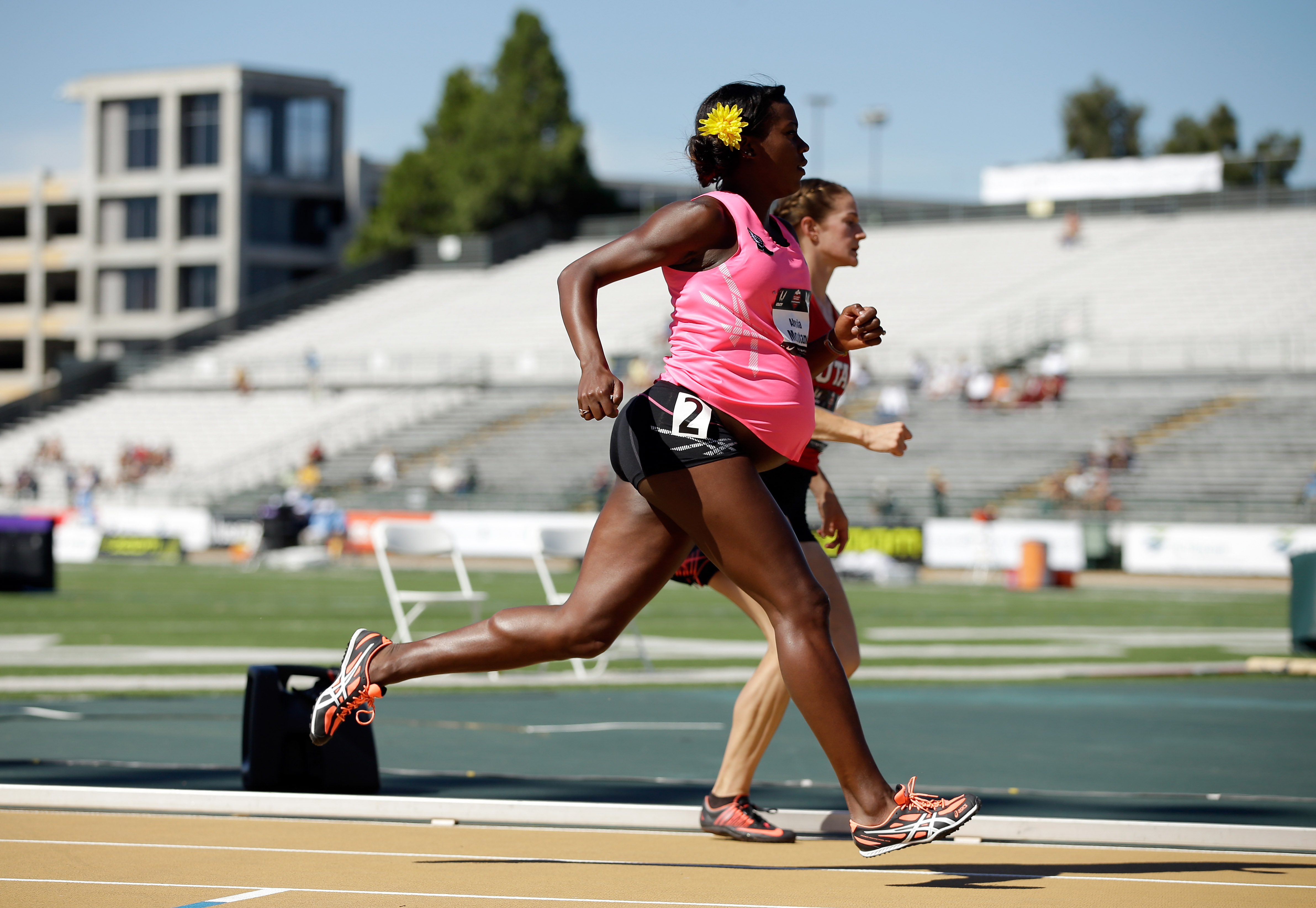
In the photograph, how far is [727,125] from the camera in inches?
171

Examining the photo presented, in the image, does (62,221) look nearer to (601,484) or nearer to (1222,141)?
(601,484)

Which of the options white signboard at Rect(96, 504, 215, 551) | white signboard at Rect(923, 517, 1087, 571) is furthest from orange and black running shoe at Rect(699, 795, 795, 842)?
white signboard at Rect(96, 504, 215, 551)

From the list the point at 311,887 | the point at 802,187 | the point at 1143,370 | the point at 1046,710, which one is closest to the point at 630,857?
the point at 311,887

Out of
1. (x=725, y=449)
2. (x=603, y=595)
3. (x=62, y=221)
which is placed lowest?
(x=603, y=595)

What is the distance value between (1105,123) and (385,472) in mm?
58252

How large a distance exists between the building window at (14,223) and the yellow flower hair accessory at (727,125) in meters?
74.8

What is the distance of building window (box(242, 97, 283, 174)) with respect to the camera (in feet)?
212

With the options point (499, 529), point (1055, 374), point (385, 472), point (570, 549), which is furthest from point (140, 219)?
point (570, 549)

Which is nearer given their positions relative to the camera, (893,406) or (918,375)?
(893,406)

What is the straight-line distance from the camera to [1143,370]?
3625 cm

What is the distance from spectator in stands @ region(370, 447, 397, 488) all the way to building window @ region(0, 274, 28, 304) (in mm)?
43214

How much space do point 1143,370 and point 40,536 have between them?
81.1 feet

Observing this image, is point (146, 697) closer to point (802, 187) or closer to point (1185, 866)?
point (802, 187)

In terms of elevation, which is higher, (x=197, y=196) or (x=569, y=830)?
(x=197, y=196)
